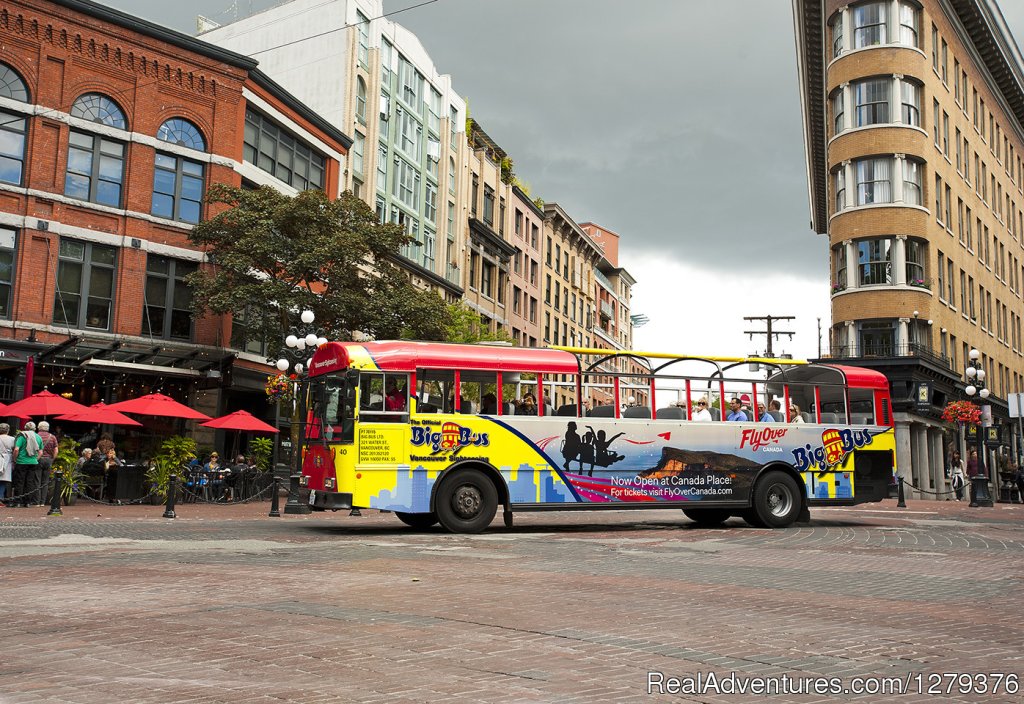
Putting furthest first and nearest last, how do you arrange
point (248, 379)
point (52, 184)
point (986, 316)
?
point (986, 316) < point (248, 379) < point (52, 184)

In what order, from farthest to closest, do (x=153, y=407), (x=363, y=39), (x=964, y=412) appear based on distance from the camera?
(x=363, y=39)
(x=964, y=412)
(x=153, y=407)

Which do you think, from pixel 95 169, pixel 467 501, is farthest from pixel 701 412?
pixel 95 169

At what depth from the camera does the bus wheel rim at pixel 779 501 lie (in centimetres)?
1889

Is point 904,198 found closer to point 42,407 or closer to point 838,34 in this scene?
point 838,34

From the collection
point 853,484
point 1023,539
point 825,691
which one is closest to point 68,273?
point 853,484

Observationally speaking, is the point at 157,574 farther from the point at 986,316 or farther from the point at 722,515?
the point at 986,316

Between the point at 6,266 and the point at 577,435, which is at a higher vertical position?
the point at 6,266

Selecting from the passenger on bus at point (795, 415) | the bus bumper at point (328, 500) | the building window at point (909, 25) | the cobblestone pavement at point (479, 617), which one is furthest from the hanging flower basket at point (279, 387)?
the building window at point (909, 25)

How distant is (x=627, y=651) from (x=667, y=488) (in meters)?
11.8

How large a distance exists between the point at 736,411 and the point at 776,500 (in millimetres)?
2005

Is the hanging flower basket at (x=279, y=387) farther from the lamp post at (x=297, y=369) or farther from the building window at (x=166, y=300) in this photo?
the building window at (x=166, y=300)

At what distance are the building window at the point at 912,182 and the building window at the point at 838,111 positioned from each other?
333 cm

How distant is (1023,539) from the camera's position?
16.8m

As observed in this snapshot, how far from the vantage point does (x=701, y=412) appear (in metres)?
18.3
